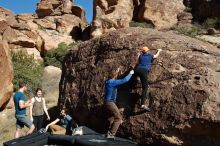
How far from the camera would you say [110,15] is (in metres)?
38.0

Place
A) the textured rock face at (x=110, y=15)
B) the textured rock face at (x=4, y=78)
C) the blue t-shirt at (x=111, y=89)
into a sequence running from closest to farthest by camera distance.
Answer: the blue t-shirt at (x=111, y=89) < the textured rock face at (x=4, y=78) < the textured rock face at (x=110, y=15)

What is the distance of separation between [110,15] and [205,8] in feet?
26.8

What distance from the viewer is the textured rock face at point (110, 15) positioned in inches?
1473

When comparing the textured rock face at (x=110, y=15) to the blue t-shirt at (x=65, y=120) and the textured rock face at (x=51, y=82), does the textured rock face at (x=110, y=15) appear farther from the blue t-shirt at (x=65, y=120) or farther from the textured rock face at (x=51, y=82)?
the blue t-shirt at (x=65, y=120)

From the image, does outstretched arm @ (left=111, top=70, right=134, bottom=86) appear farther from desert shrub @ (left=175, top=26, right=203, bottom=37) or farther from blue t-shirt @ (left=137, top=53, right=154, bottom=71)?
desert shrub @ (left=175, top=26, right=203, bottom=37)

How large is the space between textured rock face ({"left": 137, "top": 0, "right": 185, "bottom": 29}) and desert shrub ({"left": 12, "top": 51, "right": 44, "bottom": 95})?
397 inches

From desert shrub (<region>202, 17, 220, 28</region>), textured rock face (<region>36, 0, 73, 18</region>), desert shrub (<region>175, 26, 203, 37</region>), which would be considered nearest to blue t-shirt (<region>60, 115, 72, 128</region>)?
desert shrub (<region>175, 26, 203, 37</region>)

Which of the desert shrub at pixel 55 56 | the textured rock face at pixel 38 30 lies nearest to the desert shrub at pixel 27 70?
the desert shrub at pixel 55 56

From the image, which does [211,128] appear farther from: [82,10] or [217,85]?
[82,10]

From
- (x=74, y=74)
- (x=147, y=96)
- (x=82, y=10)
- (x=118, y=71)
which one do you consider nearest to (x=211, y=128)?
(x=147, y=96)

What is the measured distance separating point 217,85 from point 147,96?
1761 millimetres

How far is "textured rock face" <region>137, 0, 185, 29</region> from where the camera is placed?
39188 mm

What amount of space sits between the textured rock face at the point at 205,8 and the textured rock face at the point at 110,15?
5.73 metres

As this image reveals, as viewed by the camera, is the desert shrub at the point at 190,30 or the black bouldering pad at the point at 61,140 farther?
the desert shrub at the point at 190,30
